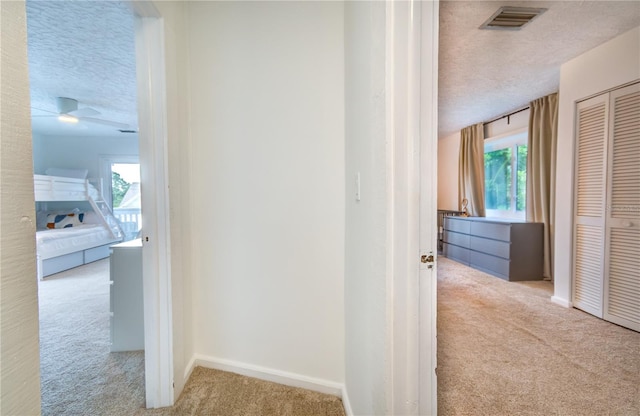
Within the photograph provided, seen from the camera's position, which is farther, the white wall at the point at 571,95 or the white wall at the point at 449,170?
the white wall at the point at 449,170

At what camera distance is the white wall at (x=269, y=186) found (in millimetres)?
1516

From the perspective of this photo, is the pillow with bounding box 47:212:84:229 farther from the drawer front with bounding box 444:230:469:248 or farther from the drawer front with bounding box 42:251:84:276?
the drawer front with bounding box 444:230:469:248

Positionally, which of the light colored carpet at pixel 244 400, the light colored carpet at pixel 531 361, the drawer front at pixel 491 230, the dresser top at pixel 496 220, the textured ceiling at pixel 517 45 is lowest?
the light colored carpet at pixel 531 361

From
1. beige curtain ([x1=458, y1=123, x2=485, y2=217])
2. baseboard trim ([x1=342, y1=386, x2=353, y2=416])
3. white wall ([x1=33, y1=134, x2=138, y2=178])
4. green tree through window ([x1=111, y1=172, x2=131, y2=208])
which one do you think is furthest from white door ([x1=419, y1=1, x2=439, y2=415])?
green tree through window ([x1=111, y1=172, x2=131, y2=208])

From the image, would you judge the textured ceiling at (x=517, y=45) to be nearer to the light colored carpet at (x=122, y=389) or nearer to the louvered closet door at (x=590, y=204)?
the louvered closet door at (x=590, y=204)

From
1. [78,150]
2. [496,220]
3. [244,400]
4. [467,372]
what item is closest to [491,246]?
[496,220]

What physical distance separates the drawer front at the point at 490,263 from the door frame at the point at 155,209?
386 centimetres

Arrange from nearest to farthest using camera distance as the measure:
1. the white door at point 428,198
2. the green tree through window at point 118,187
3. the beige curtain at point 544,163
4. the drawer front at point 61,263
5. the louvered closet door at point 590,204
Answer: the white door at point 428,198 < the louvered closet door at point 590,204 < the beige curtain at point 544,163 < the drawer front at point 61,263 < the green tree through window at point 118,187

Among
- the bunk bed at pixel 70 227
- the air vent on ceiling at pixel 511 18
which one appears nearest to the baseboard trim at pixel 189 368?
the air vent on ceiling at pixel 511 18

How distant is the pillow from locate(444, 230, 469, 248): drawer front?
6730mm

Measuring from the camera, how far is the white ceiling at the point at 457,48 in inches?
76.2

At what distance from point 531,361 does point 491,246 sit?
230 cm

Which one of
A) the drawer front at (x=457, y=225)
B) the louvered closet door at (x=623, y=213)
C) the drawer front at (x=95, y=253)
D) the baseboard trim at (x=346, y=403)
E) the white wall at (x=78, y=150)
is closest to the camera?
the baseboard trim at (x=346, y=403)

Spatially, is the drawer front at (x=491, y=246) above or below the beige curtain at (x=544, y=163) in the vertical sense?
below
